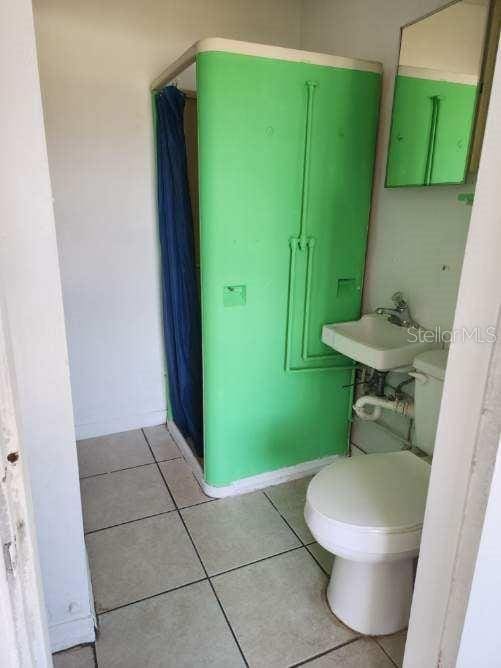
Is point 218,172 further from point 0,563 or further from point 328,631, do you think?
point 328,631

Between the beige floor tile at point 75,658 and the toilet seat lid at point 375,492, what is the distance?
86 centimetres

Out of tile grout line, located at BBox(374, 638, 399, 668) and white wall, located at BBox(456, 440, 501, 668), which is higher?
white wall, located at BBox(456, 440, 501, 668)

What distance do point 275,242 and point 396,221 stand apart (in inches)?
22.4

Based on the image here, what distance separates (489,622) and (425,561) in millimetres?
143

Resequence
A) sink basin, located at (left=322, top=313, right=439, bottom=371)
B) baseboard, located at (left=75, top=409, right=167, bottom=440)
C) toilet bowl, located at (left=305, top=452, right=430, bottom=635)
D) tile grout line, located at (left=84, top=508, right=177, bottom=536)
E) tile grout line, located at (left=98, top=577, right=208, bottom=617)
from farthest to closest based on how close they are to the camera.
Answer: baseboard, located at (left=75, top=409, right=167, bottom=440)
tile grout line, located at (left=84, top=508, right=177, bottom=536)
sink basin, located at (left=322, top=313, right=439, bottom=371)
tile grout line, located at (left=98, top=577, right=208, bottom=617)
toilet bowl, located at (left=305, top=452, right=430, bottom=635)

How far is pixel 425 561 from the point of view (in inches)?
36.3

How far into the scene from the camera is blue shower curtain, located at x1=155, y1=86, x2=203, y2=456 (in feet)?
7.06

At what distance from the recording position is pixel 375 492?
1456 mm

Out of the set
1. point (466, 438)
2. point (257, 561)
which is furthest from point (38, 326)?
point (257, 561)

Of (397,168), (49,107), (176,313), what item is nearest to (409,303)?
(397,168)

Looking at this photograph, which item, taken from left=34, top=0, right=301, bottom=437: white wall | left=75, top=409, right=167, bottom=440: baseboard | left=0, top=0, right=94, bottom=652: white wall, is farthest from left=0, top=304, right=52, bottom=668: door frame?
left=75, top=409, right=167, bottom=440: baseboard

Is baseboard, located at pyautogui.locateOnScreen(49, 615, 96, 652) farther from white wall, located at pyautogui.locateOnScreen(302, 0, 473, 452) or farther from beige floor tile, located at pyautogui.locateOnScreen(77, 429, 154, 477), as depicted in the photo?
white wall, located at pyautogui.locateOnScreen(302, 0, 473, 452)

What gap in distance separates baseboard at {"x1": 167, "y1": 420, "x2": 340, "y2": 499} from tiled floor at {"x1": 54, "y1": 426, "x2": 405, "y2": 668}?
36 mm

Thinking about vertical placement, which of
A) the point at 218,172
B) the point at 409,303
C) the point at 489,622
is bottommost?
the point at 489,622
